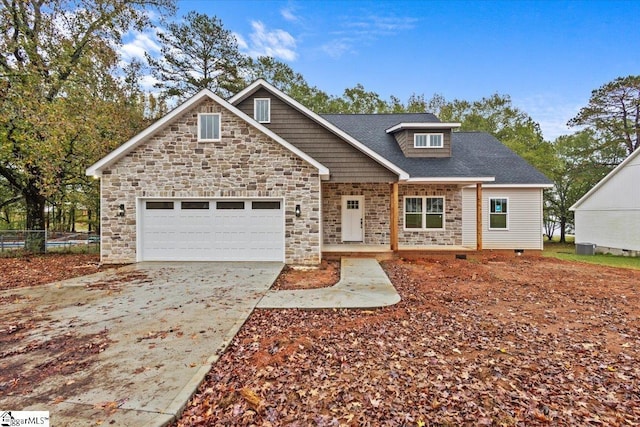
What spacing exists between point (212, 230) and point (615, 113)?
27.3m

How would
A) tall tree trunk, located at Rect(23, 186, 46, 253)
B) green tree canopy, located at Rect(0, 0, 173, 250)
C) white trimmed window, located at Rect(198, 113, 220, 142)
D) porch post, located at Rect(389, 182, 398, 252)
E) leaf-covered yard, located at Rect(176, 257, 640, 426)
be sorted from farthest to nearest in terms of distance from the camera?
tall tree trunk, located at Rect(23, 186, 46, 253), porch post, located at Rect(389, 182, 398, 252), green tree canopy, located at Rect(0, 0, 173, 250), white trimmed window, located at Rect(198, 113, 220, 142), leaf-covered yard, located at Rect(176, 257, 640, 426)

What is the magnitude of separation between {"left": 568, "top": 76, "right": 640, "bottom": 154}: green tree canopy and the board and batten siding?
12901 millimetres

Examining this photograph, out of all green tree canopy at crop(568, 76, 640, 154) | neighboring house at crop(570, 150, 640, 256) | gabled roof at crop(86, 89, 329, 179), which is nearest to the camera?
gabled roof at crop(86, 89, 329, 179)

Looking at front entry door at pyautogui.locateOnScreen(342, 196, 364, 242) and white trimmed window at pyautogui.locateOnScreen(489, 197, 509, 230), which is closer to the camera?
front entry door at pyautogui.locateOnScreen(342, 196, 364, 242)

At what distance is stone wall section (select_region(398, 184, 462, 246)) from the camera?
13688mm

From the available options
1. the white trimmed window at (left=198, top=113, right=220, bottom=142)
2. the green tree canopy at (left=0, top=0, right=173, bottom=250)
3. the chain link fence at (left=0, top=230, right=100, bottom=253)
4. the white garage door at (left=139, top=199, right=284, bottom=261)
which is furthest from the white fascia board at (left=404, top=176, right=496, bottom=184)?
the chain link fence at (left=0, top=230, right=100, bottom=253)

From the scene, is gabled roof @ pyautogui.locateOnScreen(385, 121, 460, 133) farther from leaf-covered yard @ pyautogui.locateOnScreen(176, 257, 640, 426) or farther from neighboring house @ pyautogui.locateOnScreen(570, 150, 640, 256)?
neighboring house @ pyautogui.locateOnScreen(570, 150, 640, 256)

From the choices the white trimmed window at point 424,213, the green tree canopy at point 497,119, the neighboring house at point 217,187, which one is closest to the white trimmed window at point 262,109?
the neighboring house at point 217,187

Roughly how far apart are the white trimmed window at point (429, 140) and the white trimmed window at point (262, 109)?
6498mm

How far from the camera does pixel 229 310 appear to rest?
565 centimetres

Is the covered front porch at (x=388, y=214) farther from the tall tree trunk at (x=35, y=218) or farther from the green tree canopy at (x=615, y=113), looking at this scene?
the green tree canopy at (x=615, y=113)

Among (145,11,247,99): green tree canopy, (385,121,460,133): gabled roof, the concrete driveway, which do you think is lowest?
the concrete driveway

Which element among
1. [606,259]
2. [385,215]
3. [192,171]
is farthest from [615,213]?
[192,171]

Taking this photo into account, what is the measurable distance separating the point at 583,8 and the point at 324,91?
685 inches
